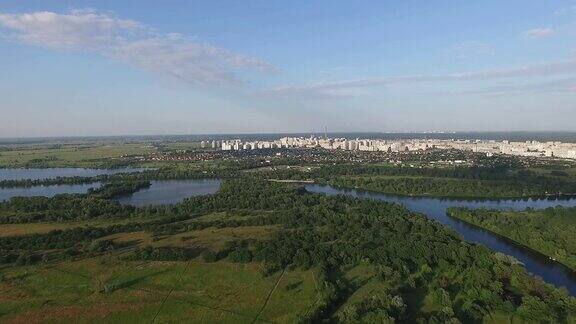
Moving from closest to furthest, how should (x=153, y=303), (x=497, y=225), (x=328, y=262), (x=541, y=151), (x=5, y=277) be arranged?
(x=153, y=303)
(x=5, y=277)
(x=328, y=262)
(x=497, y=225)
(x=541, y=151)

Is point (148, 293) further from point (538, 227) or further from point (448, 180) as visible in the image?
point (448, 180)

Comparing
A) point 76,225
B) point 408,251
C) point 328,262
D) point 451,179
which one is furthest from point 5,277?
point 451,179

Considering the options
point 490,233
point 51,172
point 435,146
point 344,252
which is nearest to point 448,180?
point 490,233

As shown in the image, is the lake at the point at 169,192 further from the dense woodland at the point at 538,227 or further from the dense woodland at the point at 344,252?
the dense woodland at the point at 538,227

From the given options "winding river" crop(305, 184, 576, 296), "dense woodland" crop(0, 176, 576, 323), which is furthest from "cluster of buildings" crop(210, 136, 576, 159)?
"dense woodland" crop(0, 176, 576, 323)

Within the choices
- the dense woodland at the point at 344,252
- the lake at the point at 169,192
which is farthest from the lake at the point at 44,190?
the dense woodland at the point at 344,252

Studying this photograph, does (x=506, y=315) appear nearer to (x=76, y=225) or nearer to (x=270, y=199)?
(x=270, y=199)
